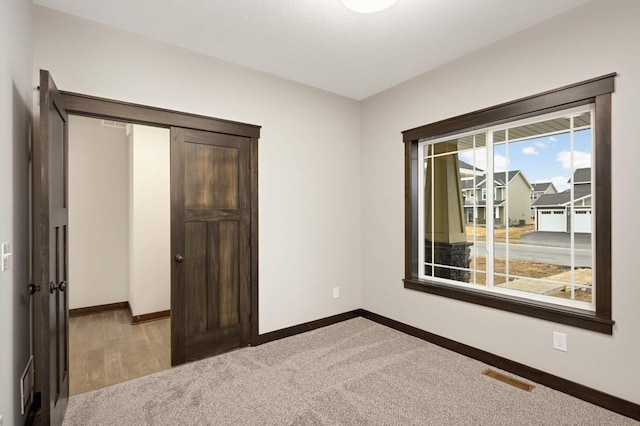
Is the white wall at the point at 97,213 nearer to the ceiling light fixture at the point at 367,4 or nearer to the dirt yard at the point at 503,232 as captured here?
the ceiling light fixture at the point at 367,4

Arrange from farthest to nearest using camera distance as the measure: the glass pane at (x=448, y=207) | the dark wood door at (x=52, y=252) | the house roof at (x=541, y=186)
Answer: the glass pane at (x=448, y=207), the house roof at (x=541, y=186), the dark wood door at (x=52, y=252)

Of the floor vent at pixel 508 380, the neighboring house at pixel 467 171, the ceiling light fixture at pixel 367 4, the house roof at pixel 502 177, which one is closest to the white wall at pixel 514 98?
the floor vent at pixel 508 380

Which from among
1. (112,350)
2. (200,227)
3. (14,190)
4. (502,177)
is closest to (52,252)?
(14,190)

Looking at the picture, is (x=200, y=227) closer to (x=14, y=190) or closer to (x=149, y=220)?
(x=14, y=190)

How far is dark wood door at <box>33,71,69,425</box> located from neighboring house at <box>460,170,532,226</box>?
10.5ft

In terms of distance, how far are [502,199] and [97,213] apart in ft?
16.0

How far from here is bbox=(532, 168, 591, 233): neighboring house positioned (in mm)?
2463

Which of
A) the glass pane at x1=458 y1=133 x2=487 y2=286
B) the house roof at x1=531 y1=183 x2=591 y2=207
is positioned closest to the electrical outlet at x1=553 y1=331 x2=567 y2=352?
the glass pane at x1=458 y1=133 x2=487 y2=286

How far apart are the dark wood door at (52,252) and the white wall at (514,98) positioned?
2954 mm

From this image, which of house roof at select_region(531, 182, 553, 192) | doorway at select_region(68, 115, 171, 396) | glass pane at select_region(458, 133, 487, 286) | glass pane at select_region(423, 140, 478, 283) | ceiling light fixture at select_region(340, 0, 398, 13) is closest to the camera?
ceiling light fixture at select_region(340, 0, 398, 13)

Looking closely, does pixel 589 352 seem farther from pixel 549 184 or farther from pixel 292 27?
pixel 292 27

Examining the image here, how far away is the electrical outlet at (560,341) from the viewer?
2.42 m

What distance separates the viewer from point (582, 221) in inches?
97.8

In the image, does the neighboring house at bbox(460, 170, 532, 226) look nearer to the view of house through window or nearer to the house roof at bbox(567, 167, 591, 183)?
the view of house through window
